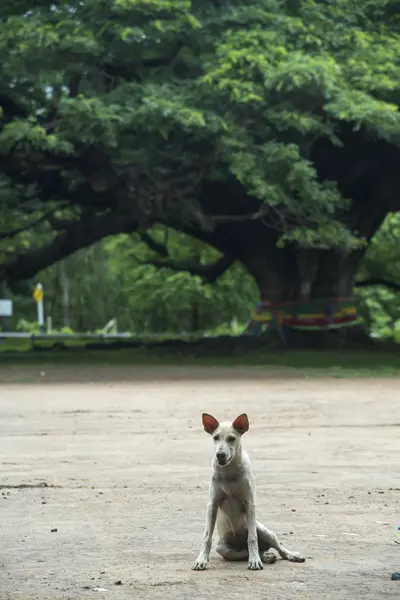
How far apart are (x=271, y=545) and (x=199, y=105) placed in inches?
819

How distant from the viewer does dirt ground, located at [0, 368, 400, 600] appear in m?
7.09

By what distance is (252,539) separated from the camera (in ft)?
24.0

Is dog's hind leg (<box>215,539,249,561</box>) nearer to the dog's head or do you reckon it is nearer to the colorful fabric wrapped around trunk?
the dog's head

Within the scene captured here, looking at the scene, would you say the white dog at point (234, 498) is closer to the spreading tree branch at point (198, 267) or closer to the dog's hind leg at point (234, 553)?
the dog's hind leg at point (234, 553)

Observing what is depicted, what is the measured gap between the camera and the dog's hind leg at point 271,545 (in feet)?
24.5

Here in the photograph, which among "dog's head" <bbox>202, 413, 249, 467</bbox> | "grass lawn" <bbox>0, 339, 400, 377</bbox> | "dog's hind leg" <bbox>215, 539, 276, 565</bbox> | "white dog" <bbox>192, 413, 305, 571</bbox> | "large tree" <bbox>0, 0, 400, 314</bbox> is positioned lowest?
"dog's hind leg" <bbox>215, 539, 276, 565</bbox>

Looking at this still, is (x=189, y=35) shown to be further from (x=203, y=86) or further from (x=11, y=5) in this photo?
(x=11, y=5)

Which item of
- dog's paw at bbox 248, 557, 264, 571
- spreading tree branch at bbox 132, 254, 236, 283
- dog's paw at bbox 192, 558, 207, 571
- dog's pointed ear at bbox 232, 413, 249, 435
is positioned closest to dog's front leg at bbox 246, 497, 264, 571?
dog's paw at bbox 248, 557, 264, 571

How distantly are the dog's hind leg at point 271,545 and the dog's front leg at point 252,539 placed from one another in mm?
118

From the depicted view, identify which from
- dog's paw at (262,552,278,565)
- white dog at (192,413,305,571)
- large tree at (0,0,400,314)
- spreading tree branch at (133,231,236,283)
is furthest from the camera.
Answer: spreading tree branch at (133,231,236,283)

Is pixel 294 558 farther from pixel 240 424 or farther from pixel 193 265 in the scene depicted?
pixel 193 265

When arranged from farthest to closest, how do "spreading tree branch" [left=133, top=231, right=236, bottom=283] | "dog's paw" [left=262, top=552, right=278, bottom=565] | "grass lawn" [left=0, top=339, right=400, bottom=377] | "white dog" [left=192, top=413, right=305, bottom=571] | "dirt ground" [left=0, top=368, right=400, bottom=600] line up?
"spreading tree branch" [left=133, top=231, right=236, bottom=283] → "grass lawn" [left=0, top=339, right=400, bottom=377] → "dog's paw" [left=262, top=552, right=278, bottom=565] → "white dog" [left=192, top=413, right=305, bottom=571] → "dirt ground" [left=0, top=368, right=400, bottom=600]

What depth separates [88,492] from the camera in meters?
10.6

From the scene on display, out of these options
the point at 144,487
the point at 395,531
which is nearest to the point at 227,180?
the point at 144,487
